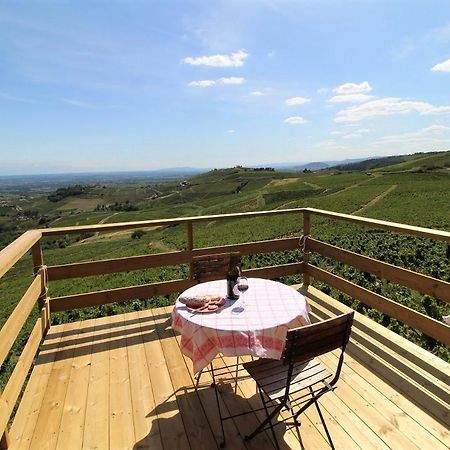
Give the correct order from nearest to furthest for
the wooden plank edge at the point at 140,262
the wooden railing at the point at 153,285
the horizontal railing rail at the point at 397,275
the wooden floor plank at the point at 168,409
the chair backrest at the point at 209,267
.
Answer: the wooden floor plank at the point at 168,409
the wooden railing at the point at 153,285
the horizontal railing rail at the point at 397,275
the chair backrest at the point at 209,267
the wooden plank edge at the point at 140,262

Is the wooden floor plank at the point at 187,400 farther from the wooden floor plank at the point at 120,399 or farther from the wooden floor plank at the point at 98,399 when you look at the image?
the wooden floor plank at the point at 98,399

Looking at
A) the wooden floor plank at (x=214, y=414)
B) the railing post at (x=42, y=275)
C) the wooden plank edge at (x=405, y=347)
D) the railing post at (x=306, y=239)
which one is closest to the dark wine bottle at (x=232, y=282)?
the wooden floor plank at (x=214, y=414)

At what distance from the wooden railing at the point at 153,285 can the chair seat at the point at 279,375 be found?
135 centimetres

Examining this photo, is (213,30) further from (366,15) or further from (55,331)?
(55,331)

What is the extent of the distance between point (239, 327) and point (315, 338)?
0.53 metres

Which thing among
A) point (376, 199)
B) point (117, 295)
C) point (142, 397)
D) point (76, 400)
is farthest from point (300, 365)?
point (376, 199)

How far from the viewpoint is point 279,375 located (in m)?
2.16

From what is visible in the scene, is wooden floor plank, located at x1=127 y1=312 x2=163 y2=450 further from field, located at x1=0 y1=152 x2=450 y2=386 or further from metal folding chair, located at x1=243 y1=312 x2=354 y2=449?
field, located at x1=0 y1=152 x2=450 y2=386

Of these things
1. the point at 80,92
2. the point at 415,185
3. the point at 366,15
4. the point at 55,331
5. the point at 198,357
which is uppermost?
the point at 80,92

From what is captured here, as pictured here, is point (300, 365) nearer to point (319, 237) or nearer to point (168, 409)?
point (168, 409)

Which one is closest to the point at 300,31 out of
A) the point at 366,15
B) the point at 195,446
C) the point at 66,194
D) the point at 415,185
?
the point at 366,15

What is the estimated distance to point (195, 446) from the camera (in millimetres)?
2229

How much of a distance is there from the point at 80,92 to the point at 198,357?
98.6 ft

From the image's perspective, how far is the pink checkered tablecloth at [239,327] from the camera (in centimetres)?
216
